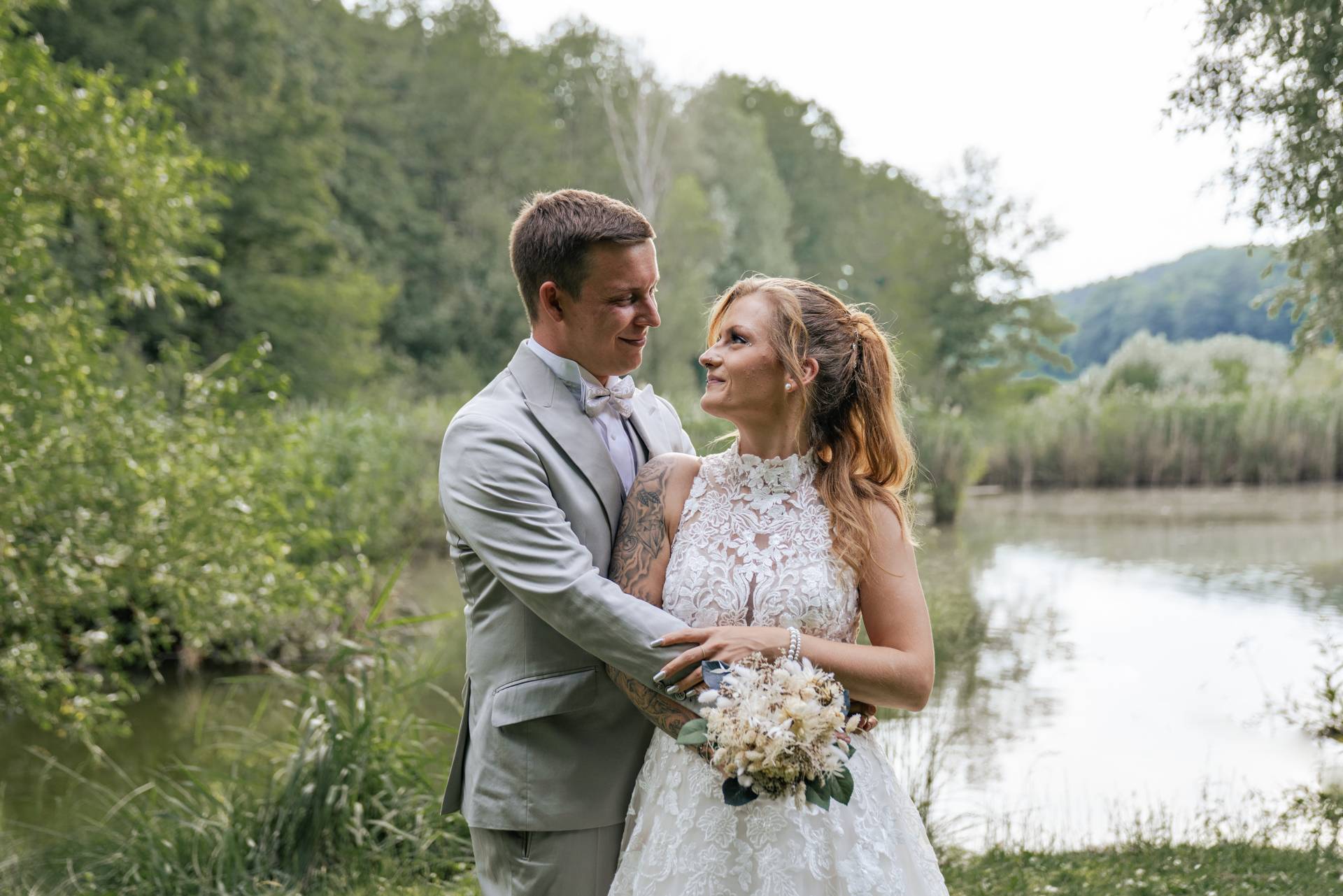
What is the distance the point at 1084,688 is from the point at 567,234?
26.7ft

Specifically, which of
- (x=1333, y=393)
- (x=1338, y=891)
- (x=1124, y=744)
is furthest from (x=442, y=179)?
(x=1338, y=891)

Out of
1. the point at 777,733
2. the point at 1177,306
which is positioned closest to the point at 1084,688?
the point at 777,733

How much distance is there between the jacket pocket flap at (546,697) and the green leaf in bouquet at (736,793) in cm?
50

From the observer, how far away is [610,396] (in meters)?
2.71

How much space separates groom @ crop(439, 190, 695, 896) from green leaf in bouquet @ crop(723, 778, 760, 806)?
10.2 inches

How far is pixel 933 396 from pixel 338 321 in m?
13.8

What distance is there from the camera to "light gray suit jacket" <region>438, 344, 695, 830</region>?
232 cm

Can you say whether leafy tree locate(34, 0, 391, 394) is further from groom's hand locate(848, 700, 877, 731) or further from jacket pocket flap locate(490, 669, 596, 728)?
groom's hand locate(848, 700, 877, 731)

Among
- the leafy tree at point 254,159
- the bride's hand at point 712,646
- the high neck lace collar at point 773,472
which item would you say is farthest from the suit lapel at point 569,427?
the leafy tree at point 254,159

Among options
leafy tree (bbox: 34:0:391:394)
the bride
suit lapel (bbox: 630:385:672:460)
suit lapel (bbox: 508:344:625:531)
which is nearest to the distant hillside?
suit lapel (bbox: 630:385:672:460)

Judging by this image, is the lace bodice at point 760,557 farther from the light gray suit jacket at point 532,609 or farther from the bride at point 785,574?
the light gray suit jacket at point 532,609

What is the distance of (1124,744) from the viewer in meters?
7.96

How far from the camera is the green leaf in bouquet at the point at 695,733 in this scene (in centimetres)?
204

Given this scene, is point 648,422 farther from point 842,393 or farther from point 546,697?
point 546,697
